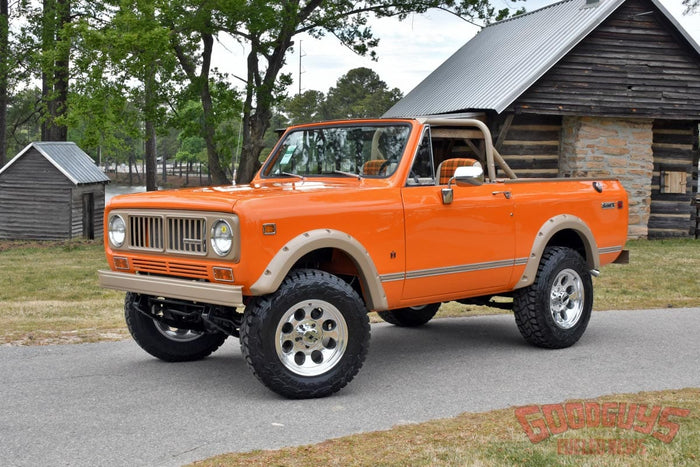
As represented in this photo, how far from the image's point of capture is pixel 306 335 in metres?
6.52

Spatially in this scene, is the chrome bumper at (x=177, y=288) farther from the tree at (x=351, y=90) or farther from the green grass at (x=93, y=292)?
the tree at (x=351, y=90)

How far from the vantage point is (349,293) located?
259 inches

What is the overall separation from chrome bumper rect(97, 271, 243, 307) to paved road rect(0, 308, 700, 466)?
0.74 meters

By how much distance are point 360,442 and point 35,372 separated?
10.5ft

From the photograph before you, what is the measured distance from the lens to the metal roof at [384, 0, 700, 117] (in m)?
21.9

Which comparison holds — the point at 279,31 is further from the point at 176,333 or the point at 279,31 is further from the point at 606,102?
the point at 176,333

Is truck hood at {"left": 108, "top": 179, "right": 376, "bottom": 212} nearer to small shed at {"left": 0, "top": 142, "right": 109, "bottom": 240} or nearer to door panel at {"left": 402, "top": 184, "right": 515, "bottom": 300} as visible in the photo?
door panel at {"left": 402, "top": 184, "right": 515, "bottom": 300}

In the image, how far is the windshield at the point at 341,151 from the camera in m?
7.59

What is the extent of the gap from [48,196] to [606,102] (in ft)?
59.2

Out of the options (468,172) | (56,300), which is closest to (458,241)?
(468,172)

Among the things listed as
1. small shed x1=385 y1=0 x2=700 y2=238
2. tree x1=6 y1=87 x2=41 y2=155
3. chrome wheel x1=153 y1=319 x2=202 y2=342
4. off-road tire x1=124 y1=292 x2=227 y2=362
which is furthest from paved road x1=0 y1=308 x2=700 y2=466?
tree x1=6 y1=87 x2=41 y2=155

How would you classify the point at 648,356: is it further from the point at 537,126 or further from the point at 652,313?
the point at 537,126

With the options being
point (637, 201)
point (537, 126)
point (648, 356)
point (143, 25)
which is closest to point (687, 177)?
point (637, 201)

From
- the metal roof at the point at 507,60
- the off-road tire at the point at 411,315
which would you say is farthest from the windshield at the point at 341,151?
the metal roof at the point at 507,60
